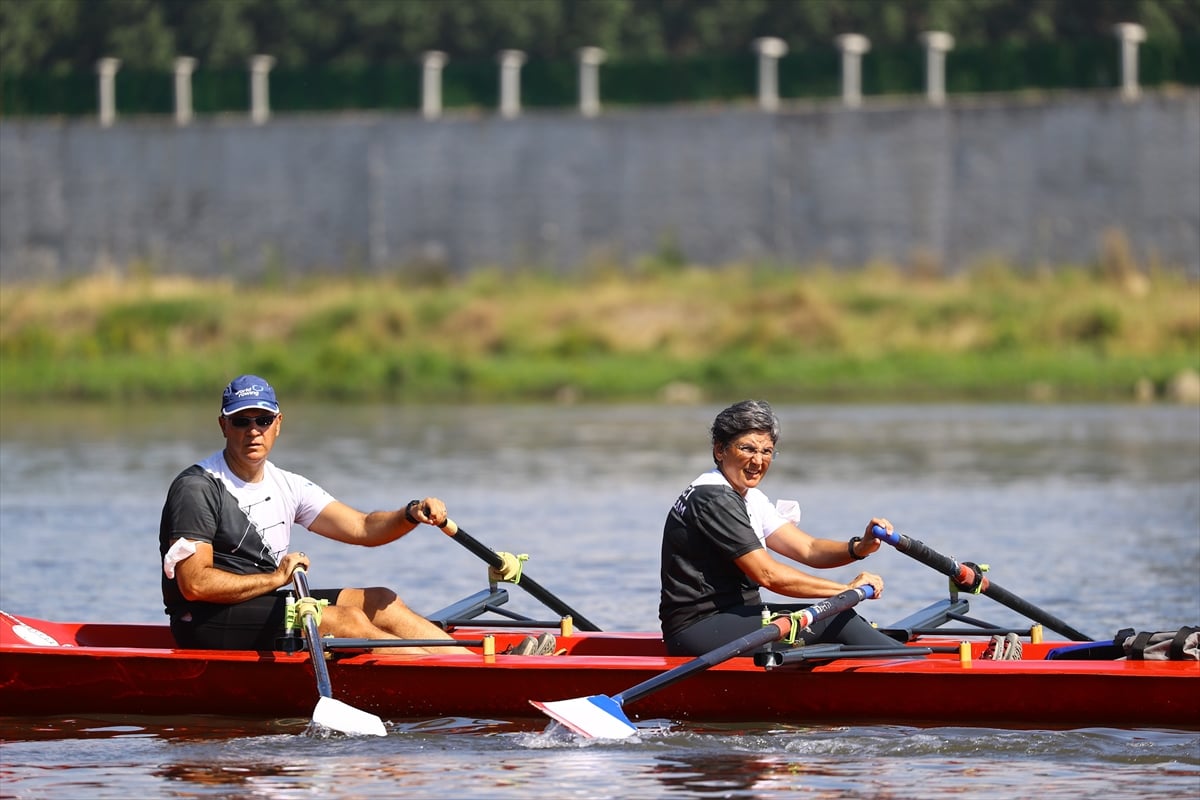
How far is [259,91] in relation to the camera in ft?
111


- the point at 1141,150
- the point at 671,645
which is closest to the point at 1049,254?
the point at 1141,150

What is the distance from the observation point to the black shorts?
9.66 meters

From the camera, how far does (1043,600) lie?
13.4m

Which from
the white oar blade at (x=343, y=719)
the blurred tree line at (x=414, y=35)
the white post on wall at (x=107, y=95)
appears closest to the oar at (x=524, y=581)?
the white oar blade at (x=343, y=719)

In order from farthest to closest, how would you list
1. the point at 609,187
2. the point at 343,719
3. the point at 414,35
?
1. the point at 414,35
2. the point at 609,187
3. the point at 343,719

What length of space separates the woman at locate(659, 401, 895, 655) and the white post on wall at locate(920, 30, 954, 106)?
21773 millimetres

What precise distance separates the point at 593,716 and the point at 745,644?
2.31 feet

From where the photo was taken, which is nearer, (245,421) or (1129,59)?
(245,421)

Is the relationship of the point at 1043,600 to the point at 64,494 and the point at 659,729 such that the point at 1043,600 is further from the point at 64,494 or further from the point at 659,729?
the point at 64,494

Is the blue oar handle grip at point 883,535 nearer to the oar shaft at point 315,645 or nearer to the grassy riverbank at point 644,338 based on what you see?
the oar shaft at point 315,645

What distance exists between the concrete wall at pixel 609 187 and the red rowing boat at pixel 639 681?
68.5ft

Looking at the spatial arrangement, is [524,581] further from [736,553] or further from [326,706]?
[736,553]

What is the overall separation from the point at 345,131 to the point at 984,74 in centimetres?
941

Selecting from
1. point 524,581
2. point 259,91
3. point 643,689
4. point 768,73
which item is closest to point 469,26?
point 259,91
